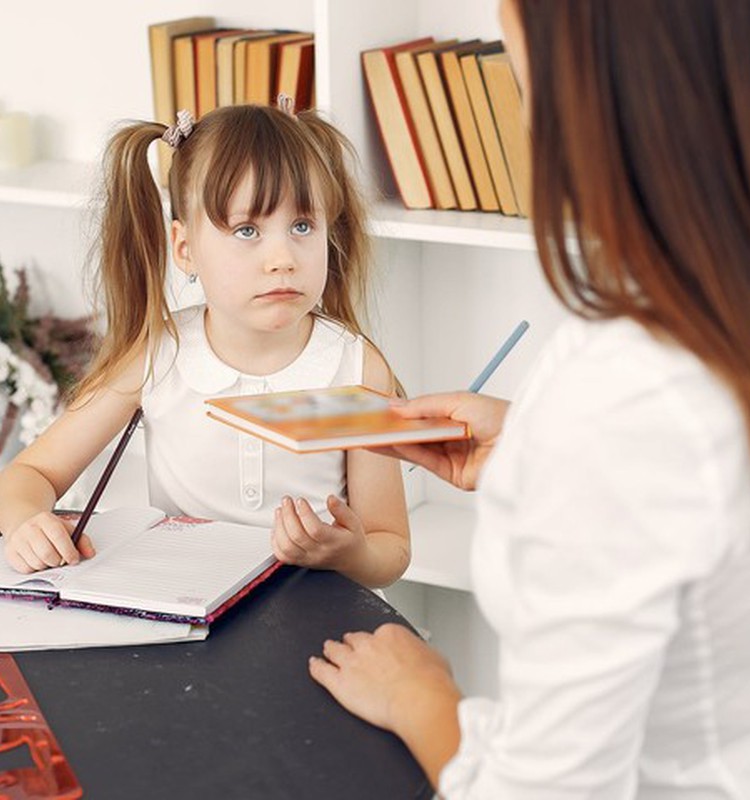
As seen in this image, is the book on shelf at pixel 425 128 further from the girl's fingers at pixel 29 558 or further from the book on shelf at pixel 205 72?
the girl's fingers at pixel 29 558

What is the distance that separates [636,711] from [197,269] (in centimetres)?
105

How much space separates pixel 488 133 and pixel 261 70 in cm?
42

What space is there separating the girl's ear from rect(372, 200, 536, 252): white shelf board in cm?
50

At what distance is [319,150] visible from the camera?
5.88 ft

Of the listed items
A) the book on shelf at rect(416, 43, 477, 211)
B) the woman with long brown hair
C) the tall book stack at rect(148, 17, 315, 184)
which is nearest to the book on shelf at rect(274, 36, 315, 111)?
the tall book stack at rect(148, 17, 315, 184)

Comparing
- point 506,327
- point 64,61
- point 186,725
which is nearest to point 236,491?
point 186,725

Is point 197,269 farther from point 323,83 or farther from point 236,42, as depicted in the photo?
point 236,42

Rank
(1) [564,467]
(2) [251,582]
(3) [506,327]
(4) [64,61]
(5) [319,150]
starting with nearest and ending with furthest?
(1) [564,467]
(2) [251,582]
(5) [319,150]
(3) [506,327]
(4) [64,61]

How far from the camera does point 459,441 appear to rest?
4.59 ft

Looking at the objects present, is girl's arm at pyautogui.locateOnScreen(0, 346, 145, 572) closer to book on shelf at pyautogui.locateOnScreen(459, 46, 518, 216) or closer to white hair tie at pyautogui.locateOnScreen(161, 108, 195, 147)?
white hair tie at pyautogui.locateOnScreen(161, 108, 195, 147)

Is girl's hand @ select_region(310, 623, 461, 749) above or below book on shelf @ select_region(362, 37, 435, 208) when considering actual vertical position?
below

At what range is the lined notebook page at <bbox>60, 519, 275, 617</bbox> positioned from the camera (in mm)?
1401

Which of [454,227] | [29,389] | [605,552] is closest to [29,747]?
[605,552]

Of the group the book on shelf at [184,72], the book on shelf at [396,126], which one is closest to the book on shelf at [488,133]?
the book on shelf at [396,126]
